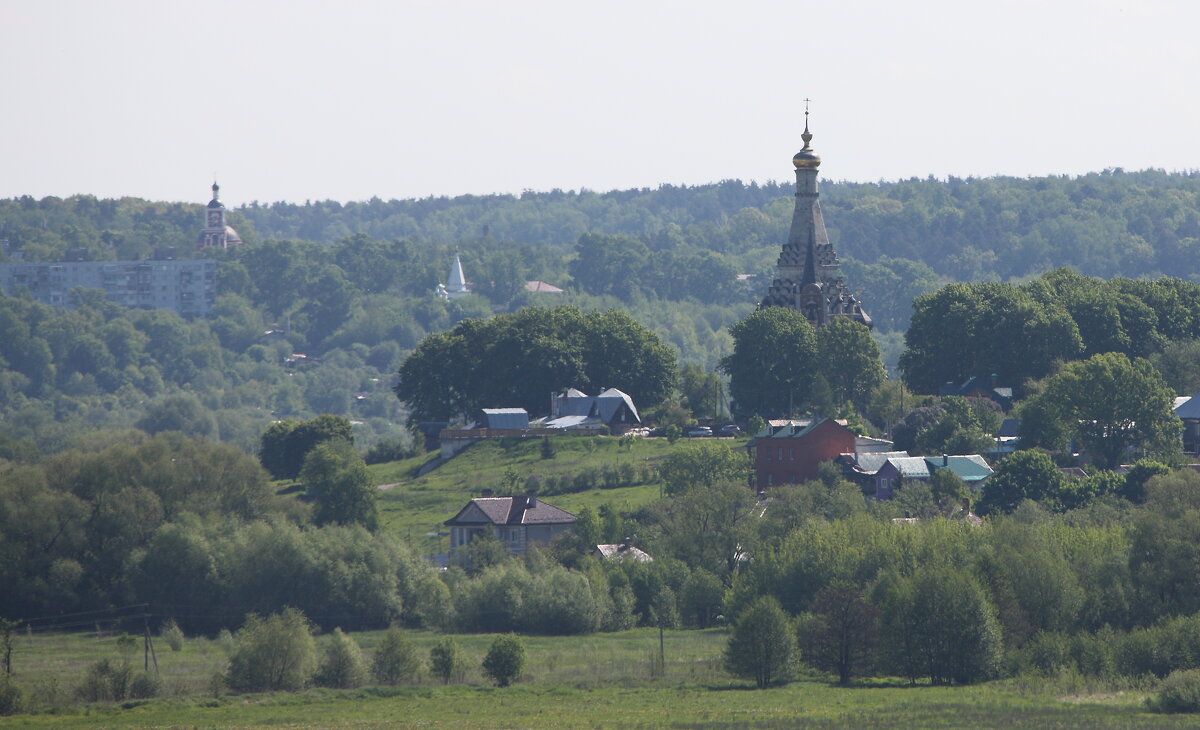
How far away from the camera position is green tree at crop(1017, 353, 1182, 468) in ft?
319

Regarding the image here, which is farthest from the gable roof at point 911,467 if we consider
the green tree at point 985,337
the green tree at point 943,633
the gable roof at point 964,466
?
the green tree at point 943,633

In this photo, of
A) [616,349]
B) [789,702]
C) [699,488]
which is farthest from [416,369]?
[789,702]

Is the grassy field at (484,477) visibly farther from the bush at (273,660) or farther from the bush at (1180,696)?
the bush at (1180,696)

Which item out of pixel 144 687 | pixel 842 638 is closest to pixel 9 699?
pixel 144 687

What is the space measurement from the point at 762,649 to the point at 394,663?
10.4 meters

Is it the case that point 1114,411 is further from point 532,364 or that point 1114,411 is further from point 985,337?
point 532,364

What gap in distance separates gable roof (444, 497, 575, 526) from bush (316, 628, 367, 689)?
18360 millimetres

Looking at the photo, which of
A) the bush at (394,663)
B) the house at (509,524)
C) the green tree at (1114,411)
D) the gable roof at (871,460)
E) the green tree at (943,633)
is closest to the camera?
the green tree at (943,633)

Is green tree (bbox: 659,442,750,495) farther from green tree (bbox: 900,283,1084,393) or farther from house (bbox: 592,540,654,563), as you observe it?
green tree (bbox: 900,283,1084,393)

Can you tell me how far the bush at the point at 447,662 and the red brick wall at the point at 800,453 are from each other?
23922 millimetres

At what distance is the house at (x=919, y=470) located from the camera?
9494cm

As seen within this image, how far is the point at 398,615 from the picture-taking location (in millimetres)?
87438

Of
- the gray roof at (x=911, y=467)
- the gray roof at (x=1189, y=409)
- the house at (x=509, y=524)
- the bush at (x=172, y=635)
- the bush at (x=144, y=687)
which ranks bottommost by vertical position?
the bush at (x=172, y=635)

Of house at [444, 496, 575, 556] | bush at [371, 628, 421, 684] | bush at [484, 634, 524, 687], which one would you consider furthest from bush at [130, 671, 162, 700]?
house at [444, 496, 575, 556]
